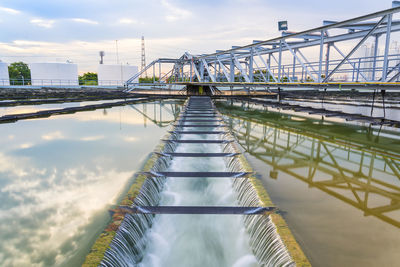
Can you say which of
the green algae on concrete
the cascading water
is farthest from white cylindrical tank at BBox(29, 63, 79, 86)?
the green algae on concrete

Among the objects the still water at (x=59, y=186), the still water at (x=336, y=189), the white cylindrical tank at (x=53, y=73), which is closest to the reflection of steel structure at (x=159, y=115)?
the still water at (x=59, y=186)

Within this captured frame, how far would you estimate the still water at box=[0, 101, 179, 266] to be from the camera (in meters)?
2.83

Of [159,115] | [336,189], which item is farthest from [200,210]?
Answer: [159,115]

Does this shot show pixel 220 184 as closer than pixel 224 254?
No

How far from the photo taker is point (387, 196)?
4.06 metres

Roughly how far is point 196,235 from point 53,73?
42.4 metres

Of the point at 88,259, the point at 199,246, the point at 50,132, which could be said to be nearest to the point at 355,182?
the point at 199,246

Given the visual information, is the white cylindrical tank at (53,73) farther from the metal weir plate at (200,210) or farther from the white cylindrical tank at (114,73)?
the metal weir plate at (200,210)

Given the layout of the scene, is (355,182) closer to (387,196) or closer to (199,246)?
(387,196)

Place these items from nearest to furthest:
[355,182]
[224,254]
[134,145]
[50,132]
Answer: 1. [224,254]
2. [355,182]
3. [134,145]
4. [50,132]

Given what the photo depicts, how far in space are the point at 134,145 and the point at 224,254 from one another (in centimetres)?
467

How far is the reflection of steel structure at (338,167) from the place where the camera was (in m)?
3.92

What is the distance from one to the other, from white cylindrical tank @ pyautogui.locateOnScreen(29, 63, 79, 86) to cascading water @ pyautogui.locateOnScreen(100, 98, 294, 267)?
129 feet

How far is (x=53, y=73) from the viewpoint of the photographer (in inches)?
1500
